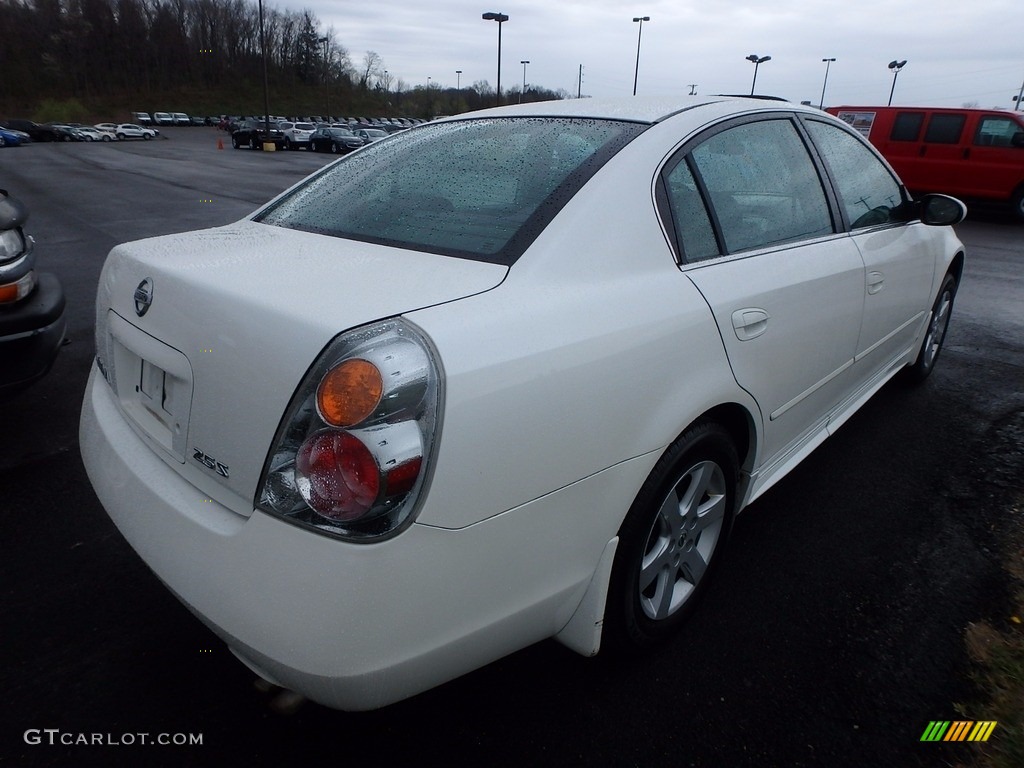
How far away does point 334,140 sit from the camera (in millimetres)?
35156

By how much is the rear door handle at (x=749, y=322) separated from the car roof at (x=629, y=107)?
661mm

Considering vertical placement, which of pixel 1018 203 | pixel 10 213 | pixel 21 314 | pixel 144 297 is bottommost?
pixel 1018 203

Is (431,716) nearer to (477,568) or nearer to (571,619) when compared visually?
(571,619)

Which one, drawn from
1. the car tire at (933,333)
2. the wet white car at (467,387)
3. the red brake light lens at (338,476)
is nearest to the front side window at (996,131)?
the car tire at (933,333)

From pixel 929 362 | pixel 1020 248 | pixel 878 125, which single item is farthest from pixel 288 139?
pixel 929 362

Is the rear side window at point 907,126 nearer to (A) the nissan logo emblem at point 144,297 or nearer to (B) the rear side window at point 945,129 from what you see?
(B) the rear side window at point 945,129

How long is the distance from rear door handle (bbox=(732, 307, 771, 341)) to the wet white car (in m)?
0.02

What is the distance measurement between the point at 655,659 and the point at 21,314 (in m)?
2.96

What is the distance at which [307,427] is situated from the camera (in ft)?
4.39

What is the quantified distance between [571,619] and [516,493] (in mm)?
475

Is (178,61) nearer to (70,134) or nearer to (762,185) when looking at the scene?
(70,134)

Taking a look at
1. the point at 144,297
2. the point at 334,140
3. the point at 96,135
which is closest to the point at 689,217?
the point at 144,297

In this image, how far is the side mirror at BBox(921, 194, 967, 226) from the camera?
331cm

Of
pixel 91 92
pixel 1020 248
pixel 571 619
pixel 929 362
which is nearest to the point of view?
pixel 571 619
